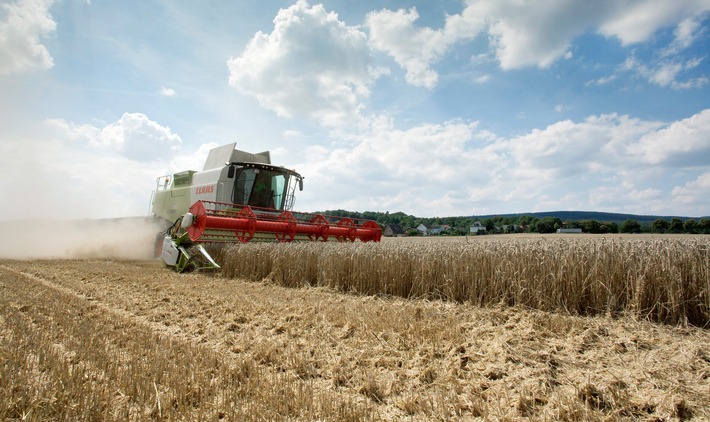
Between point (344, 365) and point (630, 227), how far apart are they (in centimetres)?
3495

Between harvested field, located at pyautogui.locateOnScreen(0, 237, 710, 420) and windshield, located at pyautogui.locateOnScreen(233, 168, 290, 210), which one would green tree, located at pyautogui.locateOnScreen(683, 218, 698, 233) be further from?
harvested field, located at pyautogui.locateOnScreen(0, 237, 710, 420)

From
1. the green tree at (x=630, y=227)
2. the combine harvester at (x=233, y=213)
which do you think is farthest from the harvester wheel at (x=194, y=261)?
the green tree at (x=630, y=227)

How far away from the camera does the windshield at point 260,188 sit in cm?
1129

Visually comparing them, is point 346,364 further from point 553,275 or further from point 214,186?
point 214,186

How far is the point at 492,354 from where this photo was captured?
115 inches

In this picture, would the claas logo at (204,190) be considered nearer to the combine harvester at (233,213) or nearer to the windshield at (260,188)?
the combine harvester at (233,213)

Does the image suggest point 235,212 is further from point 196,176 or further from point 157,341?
point 157,341

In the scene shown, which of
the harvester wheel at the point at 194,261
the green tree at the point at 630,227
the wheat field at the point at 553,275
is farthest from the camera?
the green tree at the point at 630,227

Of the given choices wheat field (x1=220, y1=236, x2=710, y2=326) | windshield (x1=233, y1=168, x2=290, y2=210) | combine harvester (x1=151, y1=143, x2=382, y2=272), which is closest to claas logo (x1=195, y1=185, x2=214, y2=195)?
combine harvester (x1=151, y1=143, x2=382, y2=272)

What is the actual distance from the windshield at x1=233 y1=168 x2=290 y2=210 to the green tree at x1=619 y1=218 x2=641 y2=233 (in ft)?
99.4

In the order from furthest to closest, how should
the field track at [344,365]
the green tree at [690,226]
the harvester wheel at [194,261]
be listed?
the green tree at [690,226], the harvester wheel at [194,261], the field track at [344,365]

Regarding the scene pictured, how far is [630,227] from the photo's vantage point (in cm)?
2973

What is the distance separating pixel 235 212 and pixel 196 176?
3102mm

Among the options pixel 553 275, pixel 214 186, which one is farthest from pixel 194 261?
pixel 553 275
